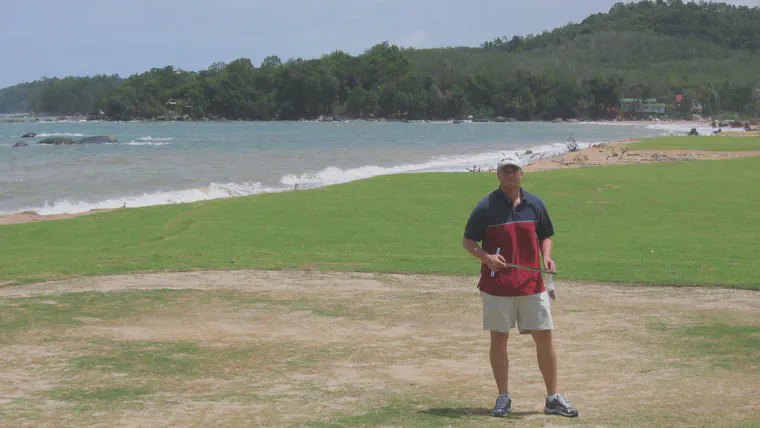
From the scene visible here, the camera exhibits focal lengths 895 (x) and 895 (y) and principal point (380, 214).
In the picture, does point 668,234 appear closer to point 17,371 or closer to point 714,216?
point 714,216

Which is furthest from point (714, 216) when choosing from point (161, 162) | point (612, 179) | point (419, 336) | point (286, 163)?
point (161, 162)

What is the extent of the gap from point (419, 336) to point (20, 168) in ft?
151

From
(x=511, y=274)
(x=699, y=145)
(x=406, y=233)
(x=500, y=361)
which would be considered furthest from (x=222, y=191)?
(x=699, y=145)

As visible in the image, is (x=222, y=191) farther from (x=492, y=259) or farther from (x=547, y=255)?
(x=492, y=259)

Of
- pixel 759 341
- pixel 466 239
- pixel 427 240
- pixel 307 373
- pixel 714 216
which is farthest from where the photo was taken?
pixel 714 216

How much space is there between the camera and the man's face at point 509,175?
6867mm

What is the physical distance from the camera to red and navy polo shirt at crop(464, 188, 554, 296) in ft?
22.6

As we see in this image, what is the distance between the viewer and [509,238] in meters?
6.91

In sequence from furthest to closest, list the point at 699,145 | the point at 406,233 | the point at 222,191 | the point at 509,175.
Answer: the point at 699,145, the point at 222,191, the point at 406,233, the point at 509,175

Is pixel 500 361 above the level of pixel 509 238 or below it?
below

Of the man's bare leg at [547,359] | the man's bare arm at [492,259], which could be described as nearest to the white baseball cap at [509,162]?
the man's bare arm at [492,259]

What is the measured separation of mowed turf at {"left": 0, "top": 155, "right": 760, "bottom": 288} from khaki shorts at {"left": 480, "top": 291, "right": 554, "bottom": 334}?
757 centimetres

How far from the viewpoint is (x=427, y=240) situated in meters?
18.3

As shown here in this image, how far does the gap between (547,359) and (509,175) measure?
1.47 metres
